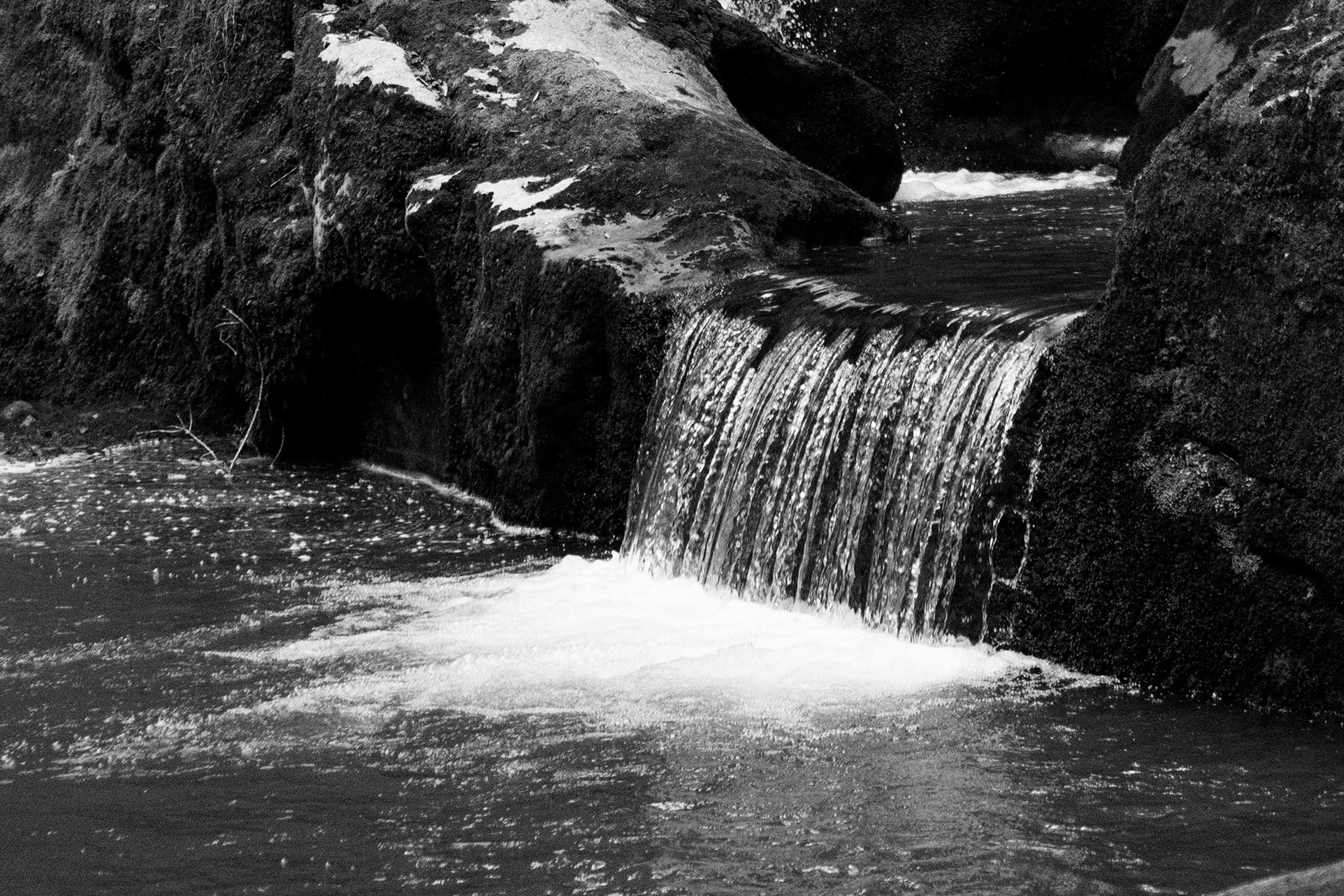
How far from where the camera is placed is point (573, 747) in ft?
17.7

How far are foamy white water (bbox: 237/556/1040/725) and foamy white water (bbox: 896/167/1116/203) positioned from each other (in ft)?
26.1

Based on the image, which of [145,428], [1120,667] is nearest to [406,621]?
[1120,667]

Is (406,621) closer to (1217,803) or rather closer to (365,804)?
(365,804)

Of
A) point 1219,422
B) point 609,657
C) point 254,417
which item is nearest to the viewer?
point 1219,422

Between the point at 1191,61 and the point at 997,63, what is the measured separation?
169 inches

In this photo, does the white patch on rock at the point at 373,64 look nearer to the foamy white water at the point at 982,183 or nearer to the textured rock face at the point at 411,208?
the textured rock face at the point at 411,208

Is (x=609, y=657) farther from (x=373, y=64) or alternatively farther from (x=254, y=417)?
(x=373, y=64)

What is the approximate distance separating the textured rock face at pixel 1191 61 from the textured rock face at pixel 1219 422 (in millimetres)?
7489

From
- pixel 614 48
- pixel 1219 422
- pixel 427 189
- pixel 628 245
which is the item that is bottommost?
pixel 1219 422

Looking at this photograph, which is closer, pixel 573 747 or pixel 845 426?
pixel 573 747

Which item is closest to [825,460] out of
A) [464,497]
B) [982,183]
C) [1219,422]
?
[1219,422]

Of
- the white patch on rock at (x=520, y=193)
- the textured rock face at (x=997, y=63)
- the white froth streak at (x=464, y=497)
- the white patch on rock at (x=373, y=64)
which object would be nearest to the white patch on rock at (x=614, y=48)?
the white patch on rock at (x=373, y=64)

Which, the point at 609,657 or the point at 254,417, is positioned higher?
the point at 254,417

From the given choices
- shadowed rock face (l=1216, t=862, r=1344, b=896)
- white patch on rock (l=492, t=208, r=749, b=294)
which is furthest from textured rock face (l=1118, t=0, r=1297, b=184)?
shadowed rock face (l=1216, t=862, r=1344, b=896)
